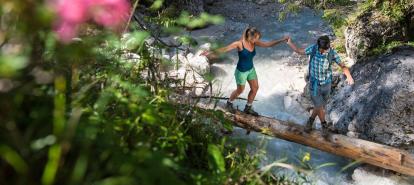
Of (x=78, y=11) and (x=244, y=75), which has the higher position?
(x=78, y=11)

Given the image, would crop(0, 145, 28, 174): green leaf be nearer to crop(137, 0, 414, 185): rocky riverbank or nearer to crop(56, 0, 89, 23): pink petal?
crop(56, 0, 89, 23): pink petal

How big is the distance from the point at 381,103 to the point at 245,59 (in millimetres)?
2328

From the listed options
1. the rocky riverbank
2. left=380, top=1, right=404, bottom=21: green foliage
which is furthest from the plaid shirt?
left=380, top=1, right=404, bottom=21: green foliage

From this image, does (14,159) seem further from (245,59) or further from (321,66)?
(321,66)

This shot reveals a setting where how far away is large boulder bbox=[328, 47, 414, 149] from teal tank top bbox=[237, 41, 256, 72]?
201cm

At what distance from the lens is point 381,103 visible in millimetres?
6809

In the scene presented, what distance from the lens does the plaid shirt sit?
625 cm

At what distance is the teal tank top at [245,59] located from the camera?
649 centimetres

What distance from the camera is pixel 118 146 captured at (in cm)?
236

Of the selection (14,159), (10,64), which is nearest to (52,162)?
(14,159)

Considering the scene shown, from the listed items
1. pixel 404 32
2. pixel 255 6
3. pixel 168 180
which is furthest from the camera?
pixel 255 6

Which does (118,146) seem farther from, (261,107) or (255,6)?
(255,6)

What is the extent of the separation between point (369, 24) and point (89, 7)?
8072mm

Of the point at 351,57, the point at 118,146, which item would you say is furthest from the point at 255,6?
the point at 118,146
